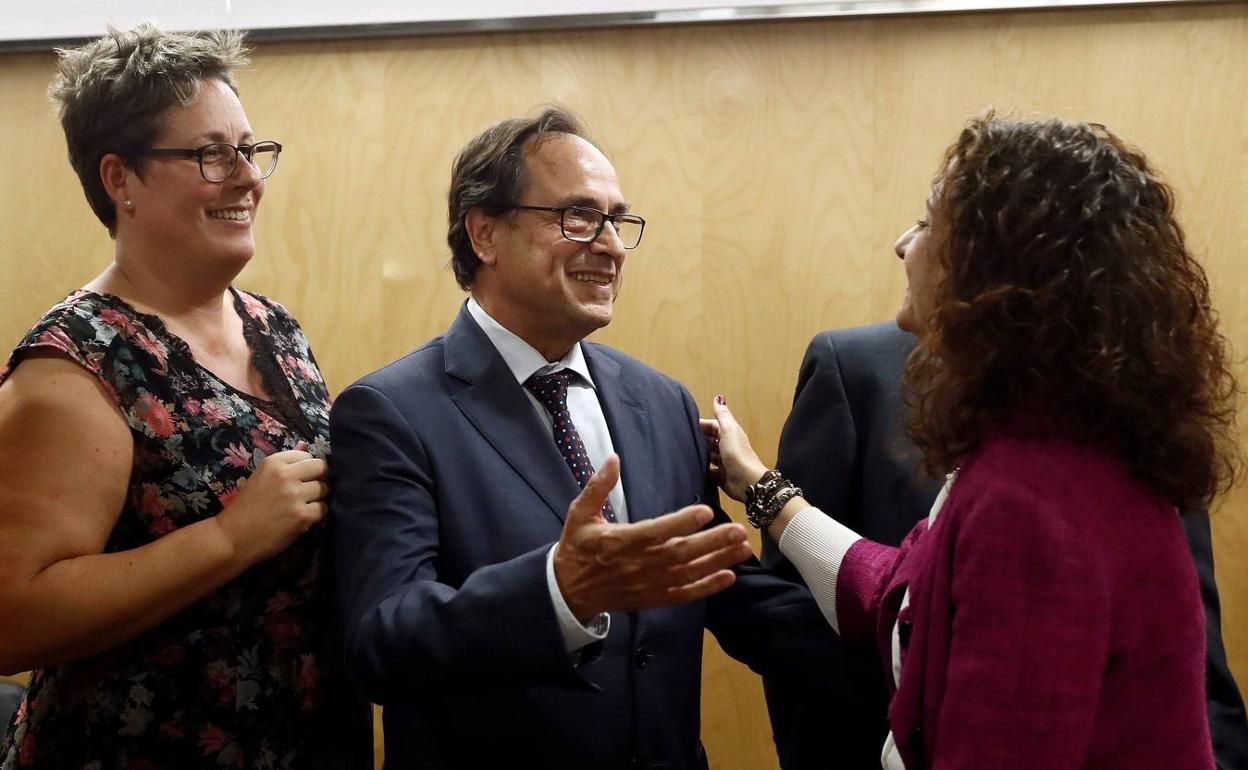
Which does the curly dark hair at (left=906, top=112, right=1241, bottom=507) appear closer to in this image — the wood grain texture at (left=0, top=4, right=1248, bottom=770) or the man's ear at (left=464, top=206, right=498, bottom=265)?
the man's ear at (left=464, top=206, right=498, bottom=265)

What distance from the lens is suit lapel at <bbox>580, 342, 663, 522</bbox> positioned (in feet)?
5.89

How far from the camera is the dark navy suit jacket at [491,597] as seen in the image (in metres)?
1.44

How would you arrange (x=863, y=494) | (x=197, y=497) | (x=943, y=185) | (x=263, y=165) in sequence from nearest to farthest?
(x=943, y=185)
(x=197, y=497)
(x=863, y=494)
(x=263, y=165)

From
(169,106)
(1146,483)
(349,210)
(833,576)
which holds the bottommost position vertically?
(833,576)

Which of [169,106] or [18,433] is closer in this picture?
[18,433]

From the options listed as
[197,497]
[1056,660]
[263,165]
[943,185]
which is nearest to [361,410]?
[197,497]

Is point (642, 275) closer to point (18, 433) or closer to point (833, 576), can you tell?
point (833, 576)

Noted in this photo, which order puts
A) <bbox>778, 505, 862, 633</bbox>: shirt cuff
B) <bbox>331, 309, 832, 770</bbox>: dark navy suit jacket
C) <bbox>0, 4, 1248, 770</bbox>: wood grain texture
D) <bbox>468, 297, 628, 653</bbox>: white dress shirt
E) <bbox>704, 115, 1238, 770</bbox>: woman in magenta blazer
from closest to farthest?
<bbox>704, 115, 1238, 770</bbox>: woman in magenta blazer < <bbox>331, 309, 832, 770</bbox>: dark navy suit jacket < <bbox>778, 505, 862, 633</bbox>: shirt cuff < <bbox>468, 297, 628, 653</bbox>: white dress shirt < <bbox>0, 4, 1248, 770</bbox>: wood grain texture

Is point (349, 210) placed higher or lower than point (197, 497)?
higher

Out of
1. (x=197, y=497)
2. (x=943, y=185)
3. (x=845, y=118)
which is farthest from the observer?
(x=845, y=118)

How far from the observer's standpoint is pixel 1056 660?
112 cm

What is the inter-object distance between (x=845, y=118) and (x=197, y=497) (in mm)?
1602

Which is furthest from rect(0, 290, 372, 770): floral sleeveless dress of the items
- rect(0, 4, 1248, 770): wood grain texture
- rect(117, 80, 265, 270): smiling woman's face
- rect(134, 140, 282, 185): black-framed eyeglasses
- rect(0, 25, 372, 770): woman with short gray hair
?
rect(0, 4, 1248, 770): wood grain texture

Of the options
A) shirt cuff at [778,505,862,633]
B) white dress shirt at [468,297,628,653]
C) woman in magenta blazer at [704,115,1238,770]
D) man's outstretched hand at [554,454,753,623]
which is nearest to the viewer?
Result: woman in magenta blazer at [704,115,1238,770]
